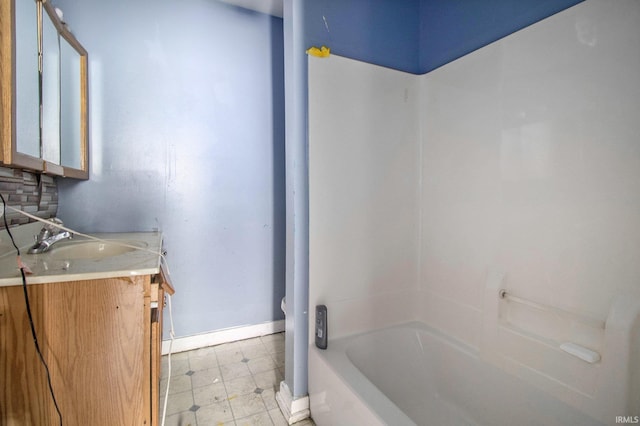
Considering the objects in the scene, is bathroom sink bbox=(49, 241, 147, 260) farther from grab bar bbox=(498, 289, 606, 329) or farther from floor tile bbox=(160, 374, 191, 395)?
grab bar bbox=(498, 289, 606, 329)

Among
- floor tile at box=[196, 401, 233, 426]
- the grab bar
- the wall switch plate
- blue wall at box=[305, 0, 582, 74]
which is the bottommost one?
floor tile at box=[196, 401, 233, 426]

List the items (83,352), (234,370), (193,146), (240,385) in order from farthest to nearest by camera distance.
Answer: (193,146), (234,370), (240,385), (83,352)

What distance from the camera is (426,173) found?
5.70 feet

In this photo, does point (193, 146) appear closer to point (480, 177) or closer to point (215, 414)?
Answer: point (215, 414)

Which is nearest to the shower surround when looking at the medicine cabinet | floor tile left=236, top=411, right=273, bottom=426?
floor tile left=236, top=411, right=273, bottom=426

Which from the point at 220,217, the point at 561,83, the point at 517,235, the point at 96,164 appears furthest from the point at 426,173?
the point at 96,164

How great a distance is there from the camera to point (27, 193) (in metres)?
1.37

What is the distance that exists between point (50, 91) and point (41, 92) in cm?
12

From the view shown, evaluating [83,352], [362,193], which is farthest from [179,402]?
[362,193]

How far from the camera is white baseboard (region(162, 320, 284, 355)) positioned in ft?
6.83

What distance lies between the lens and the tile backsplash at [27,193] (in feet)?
3.91

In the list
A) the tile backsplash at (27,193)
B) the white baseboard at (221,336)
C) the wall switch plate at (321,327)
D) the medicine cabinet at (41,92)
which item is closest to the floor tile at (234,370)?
the white baseboard at (221,336)

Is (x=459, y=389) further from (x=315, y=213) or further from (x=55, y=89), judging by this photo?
(x=55, y=89)

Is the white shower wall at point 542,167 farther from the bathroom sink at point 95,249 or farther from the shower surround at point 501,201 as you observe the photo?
the bathroom sink at point 95,249
